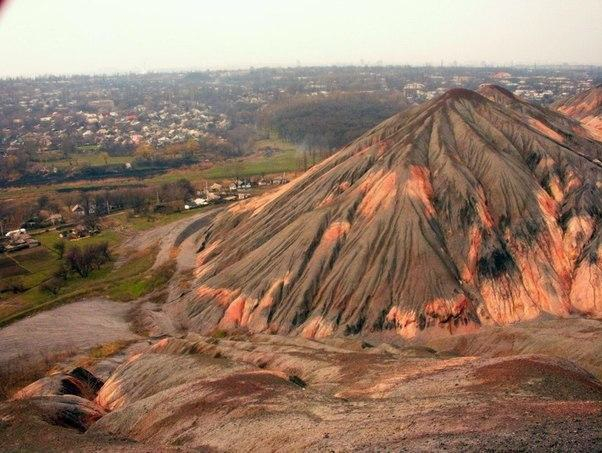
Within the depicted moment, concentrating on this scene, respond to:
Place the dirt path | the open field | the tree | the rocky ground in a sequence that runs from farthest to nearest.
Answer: the tree
the open field
the dirt path
the rocky ground

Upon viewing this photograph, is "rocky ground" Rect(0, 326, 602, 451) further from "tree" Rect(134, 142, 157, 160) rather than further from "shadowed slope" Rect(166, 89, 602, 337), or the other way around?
"tree" Rect(134, 142, 157, 160)

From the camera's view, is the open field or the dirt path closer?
the dirt path

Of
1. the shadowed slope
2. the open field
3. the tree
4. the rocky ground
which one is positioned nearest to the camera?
the rocky ground

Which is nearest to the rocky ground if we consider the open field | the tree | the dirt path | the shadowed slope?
the shadowed slope

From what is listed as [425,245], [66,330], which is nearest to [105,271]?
[66,330]

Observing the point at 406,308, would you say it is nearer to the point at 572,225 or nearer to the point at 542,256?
the point at 542,256

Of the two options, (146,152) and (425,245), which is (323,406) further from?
(146,152)
